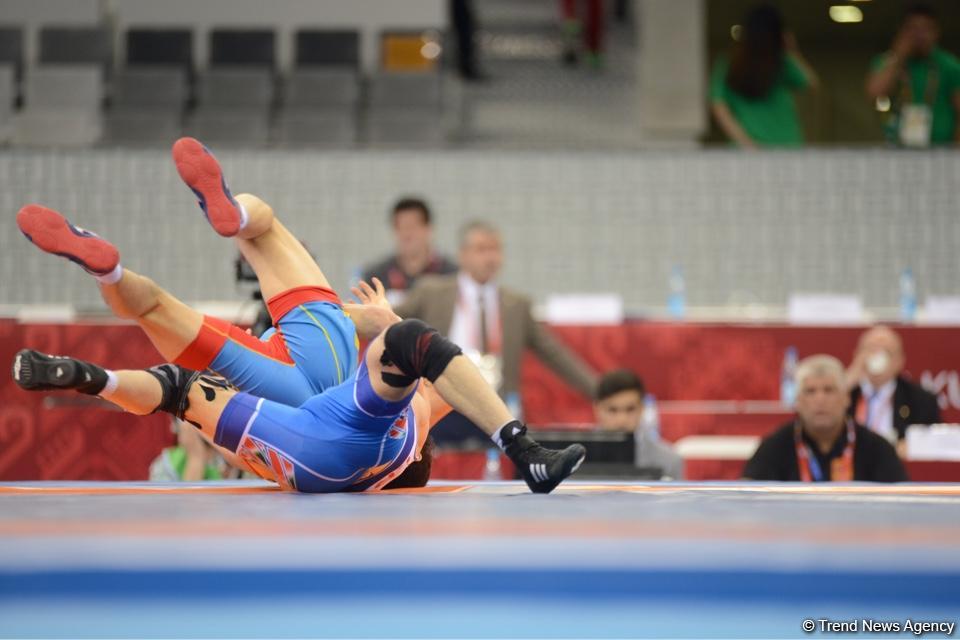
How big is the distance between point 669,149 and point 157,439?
3.24 metres

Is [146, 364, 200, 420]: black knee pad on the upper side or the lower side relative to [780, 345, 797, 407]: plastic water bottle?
upper

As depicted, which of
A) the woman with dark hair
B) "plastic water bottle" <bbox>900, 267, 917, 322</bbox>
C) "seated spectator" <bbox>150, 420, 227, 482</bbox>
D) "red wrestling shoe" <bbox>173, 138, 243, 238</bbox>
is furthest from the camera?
the woman with dark hair

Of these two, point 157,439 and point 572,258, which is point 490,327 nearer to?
point 157,439

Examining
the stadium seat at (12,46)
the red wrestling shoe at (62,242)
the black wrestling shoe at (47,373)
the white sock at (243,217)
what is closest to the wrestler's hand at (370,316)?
the white sock at (243,217)

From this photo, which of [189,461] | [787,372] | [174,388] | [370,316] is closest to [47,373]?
[174,388]

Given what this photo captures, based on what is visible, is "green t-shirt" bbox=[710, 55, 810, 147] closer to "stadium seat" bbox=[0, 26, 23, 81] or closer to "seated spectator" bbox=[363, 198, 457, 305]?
"seated spectator" bbox=[363, 198, 457, 305]

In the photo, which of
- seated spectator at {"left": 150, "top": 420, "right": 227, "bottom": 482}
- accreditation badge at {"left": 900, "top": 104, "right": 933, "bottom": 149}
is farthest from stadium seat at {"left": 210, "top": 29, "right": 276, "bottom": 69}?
seated spectator at {"left": 150, "top": 420, "right": 227, "bottom": 482}

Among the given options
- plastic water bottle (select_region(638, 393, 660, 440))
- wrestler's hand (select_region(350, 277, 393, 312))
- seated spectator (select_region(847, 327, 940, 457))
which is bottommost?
plastic water bottle (select_region(638, 393, 660, 440))

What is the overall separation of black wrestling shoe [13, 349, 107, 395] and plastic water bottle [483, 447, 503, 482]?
1.76m

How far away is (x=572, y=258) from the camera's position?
6.66 meters

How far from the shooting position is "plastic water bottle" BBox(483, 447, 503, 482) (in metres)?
4.07

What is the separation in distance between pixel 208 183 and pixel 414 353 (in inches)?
29.7

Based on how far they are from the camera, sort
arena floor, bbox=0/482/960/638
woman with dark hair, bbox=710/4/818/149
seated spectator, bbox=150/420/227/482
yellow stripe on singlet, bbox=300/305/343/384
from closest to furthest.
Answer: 1. arena floor, bbox=0/482/960/638
2. yellow stripe on singlet, bbox=300/305/343/384
3. seated spectator, bbox=150/420/227/482
4. woman with dark hair, bbox=710/4/818/149

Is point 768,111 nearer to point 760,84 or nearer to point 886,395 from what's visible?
point 760,84
